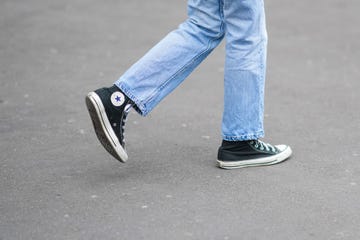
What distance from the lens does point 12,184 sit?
14.5 feet

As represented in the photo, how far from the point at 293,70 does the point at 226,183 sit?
8.86ft

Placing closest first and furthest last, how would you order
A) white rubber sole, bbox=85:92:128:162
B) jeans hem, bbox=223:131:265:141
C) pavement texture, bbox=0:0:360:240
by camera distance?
1. pavement texture, bbox=0:0:360:240
2. white rubber sole, bbox=85:92:128:162
3. jeans hem, bbox=223:131:265:141

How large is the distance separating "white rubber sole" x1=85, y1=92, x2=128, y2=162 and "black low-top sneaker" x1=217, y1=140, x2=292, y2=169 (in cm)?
60

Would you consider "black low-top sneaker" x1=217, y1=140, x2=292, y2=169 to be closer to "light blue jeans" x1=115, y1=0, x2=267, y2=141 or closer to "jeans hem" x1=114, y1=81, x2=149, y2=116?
"light blue jeans" x1=115, y1=0, x2=267, y2=141

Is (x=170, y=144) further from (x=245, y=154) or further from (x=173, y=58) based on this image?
(x=173, y=58)

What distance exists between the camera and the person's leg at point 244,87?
4.45 metres

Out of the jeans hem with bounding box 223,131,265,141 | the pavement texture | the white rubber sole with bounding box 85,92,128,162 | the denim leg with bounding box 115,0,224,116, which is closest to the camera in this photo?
the pavement texture

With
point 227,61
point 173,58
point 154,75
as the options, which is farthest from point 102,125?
point 227,61

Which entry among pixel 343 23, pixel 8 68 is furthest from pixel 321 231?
pixel 343 23

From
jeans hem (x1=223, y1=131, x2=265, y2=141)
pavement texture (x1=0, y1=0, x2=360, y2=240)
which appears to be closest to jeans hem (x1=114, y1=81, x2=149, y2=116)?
pavement texture (x1=0, y1=0, x2=360, y2=240)

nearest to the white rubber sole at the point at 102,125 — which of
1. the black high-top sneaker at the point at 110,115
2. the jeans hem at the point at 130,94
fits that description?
the black high-top sneaker at the point at 110,115

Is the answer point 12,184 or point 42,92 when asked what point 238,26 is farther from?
point 42,92

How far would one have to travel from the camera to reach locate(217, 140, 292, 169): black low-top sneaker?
4613mm

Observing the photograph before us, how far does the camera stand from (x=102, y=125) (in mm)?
4363
